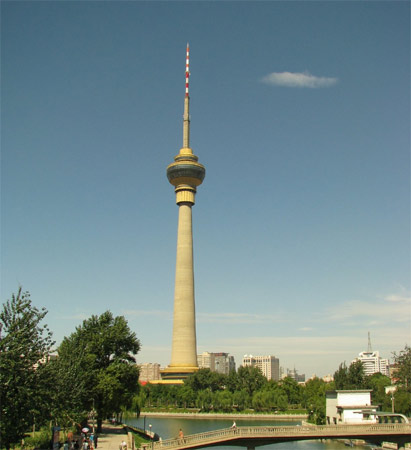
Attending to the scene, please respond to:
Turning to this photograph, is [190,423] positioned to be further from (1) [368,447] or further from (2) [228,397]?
(1) [368,447]

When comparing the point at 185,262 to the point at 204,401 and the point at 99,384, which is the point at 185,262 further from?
the point at 99,384

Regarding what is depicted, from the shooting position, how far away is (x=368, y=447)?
61125mm

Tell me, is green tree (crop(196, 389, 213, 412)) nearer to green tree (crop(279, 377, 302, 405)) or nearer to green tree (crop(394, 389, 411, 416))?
green tree (crop(279, 377, 302, 405))

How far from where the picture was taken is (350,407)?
55.7 metres

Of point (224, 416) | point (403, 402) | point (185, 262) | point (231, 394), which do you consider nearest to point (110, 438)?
point (403, 402)

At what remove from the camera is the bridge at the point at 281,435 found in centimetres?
Answer: 4284

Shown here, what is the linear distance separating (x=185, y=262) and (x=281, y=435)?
284 ft

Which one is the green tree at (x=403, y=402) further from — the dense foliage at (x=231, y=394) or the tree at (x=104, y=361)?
the tree at (x=104, y=361)

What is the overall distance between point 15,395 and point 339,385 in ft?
219

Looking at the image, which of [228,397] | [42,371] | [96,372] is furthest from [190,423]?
[42,371]

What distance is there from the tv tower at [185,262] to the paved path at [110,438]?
6277cm

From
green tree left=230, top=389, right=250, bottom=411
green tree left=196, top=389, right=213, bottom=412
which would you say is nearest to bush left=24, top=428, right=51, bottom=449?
green tree left=230, top=389, right=250, bottom=411

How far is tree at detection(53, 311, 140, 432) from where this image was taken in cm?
5519

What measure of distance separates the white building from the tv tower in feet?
230
